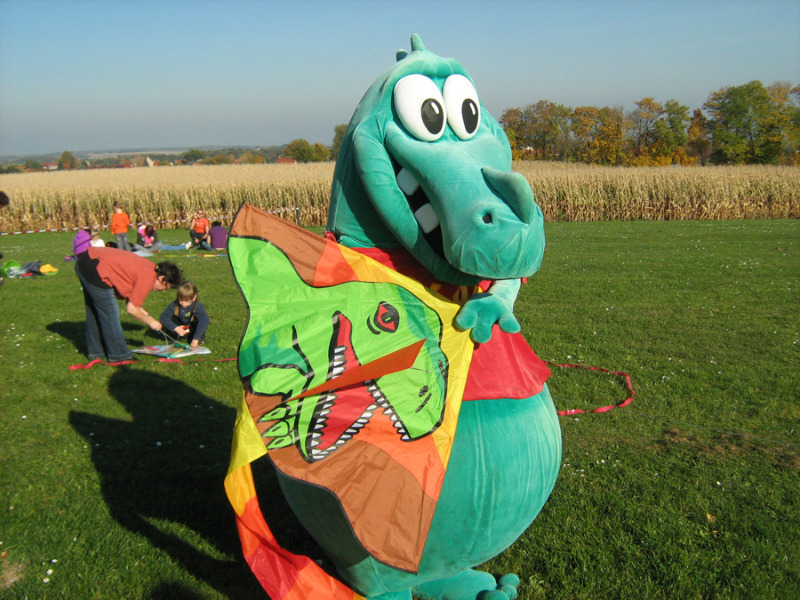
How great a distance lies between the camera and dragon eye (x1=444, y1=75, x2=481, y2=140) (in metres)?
2.76

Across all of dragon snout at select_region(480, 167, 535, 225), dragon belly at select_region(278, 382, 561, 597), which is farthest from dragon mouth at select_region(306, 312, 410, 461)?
dragon snout at select_region(480, 167, 535, 225)

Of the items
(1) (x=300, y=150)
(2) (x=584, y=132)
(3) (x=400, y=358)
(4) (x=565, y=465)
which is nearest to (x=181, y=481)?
(4) (x=565, y=465)

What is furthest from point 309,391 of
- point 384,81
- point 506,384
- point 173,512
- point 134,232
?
point 134,232

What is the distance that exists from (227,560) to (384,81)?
3.03 m

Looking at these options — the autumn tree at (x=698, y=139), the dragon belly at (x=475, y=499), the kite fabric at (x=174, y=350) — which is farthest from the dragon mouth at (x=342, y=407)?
the autumn tree at (x=698, y=139)

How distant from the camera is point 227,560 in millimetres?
Result: 3982

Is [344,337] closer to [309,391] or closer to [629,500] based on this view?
[309,391]

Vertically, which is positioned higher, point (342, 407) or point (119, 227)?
point (342, 407)

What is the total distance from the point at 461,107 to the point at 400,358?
1136 mm

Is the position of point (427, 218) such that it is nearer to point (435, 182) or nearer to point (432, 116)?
point (435, 182)

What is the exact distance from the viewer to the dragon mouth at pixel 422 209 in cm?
268

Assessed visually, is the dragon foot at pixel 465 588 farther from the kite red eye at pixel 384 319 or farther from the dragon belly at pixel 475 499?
the kite red eye at pixel 384 319

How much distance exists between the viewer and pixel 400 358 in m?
2.61

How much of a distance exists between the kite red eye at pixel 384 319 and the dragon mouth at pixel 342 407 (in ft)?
0.33
